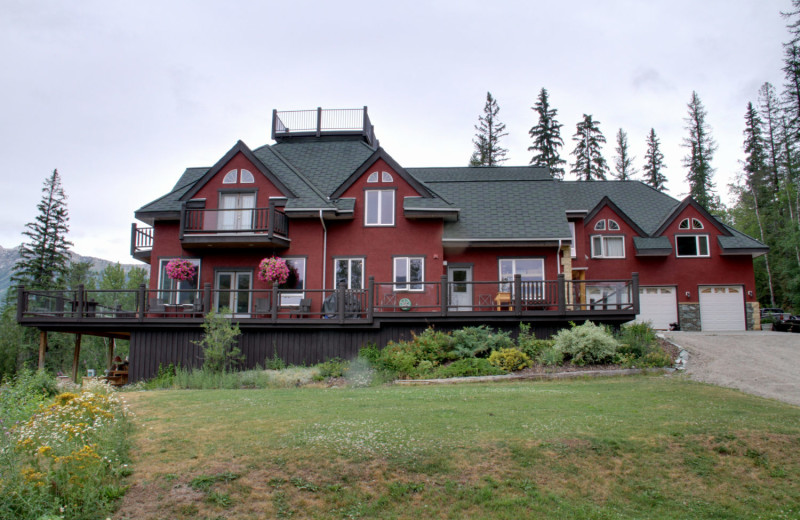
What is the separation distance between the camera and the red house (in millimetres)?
17922

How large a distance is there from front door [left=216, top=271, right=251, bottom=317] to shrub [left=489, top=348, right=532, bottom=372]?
9547 mm

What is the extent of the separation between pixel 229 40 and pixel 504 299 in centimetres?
1195

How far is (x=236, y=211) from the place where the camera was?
21.2 m

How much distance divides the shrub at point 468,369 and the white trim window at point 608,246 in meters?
16.1

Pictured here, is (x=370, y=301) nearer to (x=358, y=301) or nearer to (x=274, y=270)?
(x=358, y=301)

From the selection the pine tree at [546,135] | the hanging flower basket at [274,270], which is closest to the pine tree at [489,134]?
the pine tree at [546,135]

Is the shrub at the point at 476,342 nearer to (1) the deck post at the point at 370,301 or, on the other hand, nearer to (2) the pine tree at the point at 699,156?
(1) the deck post at the point at 370,301

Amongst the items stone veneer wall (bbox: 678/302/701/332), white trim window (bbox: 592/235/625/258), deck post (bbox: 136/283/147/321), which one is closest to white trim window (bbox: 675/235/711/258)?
stone veneer wall (bbox: 678/302/701/332)

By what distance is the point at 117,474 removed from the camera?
678 cm

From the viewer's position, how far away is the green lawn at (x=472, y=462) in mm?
6414

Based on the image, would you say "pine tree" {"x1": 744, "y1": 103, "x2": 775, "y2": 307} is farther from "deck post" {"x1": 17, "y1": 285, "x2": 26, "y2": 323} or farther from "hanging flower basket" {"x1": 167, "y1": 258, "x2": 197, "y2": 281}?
"deck post" {"x1": 17, "y1": 285, "x2": 26, "y2": 323}

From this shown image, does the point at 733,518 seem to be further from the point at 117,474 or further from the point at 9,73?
the point at 9,73

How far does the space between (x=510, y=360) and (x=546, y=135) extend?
34154 mm

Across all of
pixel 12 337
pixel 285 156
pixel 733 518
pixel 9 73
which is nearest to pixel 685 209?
pixel 285 156
